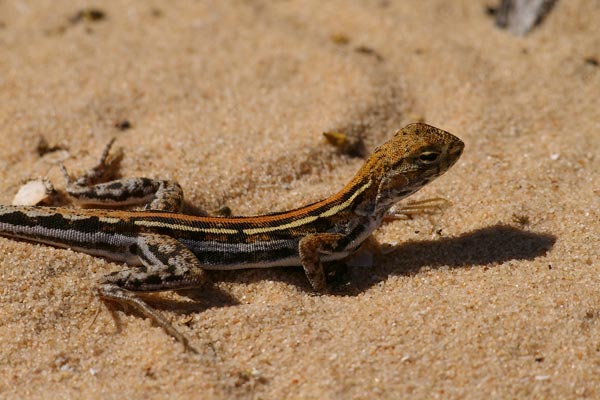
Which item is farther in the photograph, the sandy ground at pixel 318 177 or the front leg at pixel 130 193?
the front leg at pixel 130 193

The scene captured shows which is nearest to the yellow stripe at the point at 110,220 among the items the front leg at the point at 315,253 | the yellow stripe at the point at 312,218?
the yellow stripe at the point at 312,218

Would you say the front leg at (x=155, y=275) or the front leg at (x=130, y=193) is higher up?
the front leg at (x=130, y=193)

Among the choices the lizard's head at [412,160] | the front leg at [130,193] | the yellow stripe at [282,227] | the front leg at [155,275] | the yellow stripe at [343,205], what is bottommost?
the front leg at [155,275]

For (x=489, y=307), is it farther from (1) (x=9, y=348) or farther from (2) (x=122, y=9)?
(2) (x=122, y=9)

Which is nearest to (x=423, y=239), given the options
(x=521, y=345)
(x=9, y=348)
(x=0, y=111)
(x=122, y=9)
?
(x=521, y=345)

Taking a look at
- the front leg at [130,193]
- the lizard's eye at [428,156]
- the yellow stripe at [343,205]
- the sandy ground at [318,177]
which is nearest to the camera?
the sandy ground at [318,177]

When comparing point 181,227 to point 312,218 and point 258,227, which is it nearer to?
point 258,227

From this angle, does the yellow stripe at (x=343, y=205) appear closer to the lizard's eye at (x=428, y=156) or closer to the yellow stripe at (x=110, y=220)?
the lizard's eye at (x=428, y=156)

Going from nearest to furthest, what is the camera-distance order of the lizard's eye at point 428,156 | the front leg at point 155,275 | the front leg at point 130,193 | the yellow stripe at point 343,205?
the front leg at point 155,275
the lizard's eye at point 428,156
the yellow stripe at point 343,205
the front leg at point 130,193
